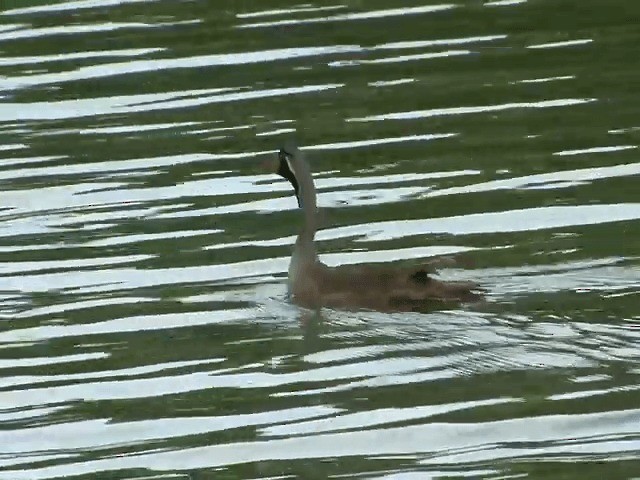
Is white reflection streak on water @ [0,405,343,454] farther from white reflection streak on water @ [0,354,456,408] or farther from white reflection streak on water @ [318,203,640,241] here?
white reflection streak on water @ [318,203,640,241]

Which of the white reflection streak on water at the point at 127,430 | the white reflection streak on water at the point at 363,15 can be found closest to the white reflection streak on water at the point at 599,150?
the white reflection streak on water at the point at 363,15

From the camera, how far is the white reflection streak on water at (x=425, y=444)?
32.4 feet

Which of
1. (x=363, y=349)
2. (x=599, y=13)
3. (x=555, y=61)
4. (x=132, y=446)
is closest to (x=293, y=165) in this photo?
(x=363, y=349)

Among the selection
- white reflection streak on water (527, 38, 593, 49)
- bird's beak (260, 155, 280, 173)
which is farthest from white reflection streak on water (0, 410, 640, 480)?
white reflection streak on water (527, 38, 593, 49)

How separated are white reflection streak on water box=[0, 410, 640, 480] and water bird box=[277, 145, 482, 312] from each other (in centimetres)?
223

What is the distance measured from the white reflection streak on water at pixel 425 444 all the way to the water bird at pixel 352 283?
223 cm

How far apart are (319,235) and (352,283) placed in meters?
1.86

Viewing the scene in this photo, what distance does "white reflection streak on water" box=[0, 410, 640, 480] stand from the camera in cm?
988

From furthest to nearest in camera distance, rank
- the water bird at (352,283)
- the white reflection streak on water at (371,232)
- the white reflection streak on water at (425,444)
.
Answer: the white reflection streak on water at (371,232) → the water bird at (352,283) → the white reflection streak on water at (425,444)

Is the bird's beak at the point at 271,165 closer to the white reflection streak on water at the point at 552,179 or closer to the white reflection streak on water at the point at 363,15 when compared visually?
the white reflection streak on water at the point at 552,179

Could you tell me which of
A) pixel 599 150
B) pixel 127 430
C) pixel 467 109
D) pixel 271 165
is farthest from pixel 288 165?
pixel 127 430

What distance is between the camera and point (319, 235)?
1462cm

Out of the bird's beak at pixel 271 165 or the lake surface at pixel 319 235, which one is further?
the bird's beak at pixel 271 165

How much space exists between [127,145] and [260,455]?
726 centimetres
